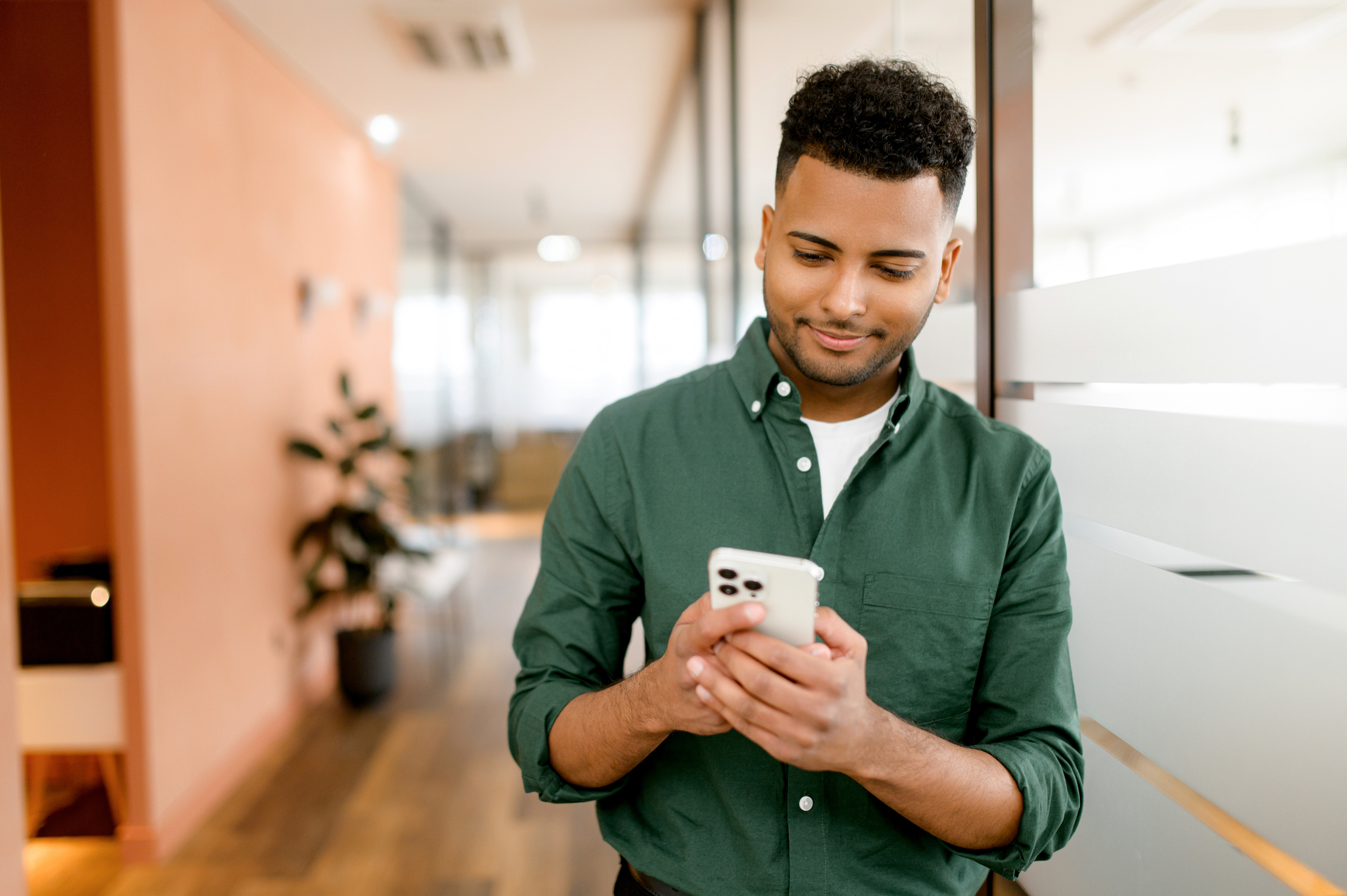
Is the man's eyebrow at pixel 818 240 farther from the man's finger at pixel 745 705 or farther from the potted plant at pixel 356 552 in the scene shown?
the potted plant at pixel 356 552

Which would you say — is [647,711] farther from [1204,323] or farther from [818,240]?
[1204,323]

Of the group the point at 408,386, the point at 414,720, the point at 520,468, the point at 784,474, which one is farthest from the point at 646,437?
the point at 520,468

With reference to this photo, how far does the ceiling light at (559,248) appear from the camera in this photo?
915 cm

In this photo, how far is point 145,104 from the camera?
110 inches

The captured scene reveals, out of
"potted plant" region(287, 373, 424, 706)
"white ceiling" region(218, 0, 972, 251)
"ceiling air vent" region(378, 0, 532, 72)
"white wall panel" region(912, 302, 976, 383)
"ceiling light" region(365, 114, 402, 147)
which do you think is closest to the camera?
"white wall panel" region(912, 302, 976, 383)

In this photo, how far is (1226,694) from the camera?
2.83 ft

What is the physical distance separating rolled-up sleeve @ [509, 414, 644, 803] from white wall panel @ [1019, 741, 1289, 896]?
2.06 feet

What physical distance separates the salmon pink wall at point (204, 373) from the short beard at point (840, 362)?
8.24 ft

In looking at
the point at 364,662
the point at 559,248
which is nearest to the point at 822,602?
the point at 364,662

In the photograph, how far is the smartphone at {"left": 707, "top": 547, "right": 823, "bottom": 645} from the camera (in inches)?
28.0

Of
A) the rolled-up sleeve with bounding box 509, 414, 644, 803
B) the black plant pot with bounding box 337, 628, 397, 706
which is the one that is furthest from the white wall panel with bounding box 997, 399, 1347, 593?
the black plant pot with bounding box 337, 628, 397, 706

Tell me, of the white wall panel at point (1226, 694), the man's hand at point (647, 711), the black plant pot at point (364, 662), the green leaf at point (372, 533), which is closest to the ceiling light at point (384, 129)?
the green leaf at point (372, 533)

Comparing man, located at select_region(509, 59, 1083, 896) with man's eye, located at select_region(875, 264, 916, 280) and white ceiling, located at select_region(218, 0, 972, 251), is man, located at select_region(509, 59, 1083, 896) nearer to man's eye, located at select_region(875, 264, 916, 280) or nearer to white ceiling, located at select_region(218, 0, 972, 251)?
man's eye, located at select_region(875, 264, 916, 280)

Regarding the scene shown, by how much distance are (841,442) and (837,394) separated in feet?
0.21
